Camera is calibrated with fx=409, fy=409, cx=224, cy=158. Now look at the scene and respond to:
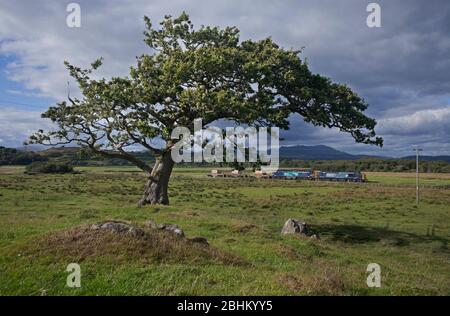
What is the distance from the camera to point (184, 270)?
1023 centimetres

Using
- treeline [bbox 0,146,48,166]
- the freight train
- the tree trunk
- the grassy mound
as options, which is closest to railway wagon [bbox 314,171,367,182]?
the freight train

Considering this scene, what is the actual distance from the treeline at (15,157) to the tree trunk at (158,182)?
155766 mm

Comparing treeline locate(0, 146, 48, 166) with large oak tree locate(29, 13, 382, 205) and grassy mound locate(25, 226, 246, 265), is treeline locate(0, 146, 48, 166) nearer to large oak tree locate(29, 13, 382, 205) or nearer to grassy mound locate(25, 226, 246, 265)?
large oak tree locate(29, 13, 382, 205)

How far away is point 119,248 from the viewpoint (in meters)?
11.1

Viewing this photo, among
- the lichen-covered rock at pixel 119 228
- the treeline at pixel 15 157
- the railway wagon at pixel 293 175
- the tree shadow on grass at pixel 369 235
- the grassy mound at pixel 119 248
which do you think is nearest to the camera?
the grassy mound at pixel 119 248

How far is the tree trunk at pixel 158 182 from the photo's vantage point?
28.3 metres

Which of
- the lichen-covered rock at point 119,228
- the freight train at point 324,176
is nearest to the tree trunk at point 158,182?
the lichen-covered rock at point 119,228

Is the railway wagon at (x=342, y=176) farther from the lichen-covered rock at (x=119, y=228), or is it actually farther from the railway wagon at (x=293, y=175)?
the lichen-covered rock at (x=119, y=228)

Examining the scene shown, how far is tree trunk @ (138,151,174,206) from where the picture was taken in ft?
92.9

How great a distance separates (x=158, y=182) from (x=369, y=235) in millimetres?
14724

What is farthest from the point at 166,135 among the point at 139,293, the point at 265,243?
the point at 139,293
